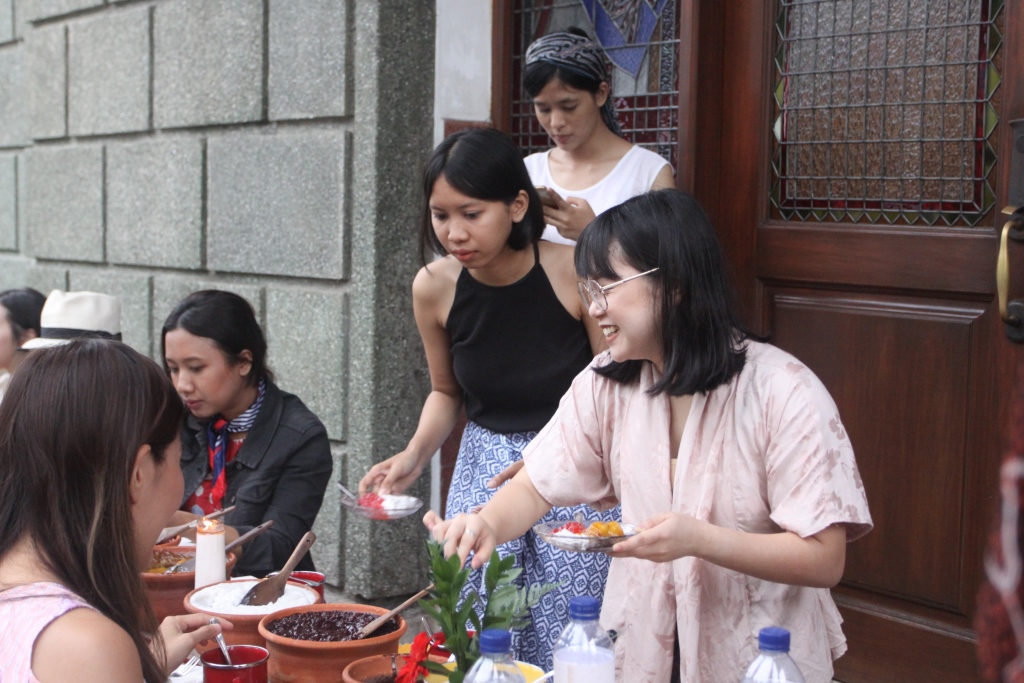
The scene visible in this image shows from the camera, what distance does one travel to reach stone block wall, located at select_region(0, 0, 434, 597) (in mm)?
4312

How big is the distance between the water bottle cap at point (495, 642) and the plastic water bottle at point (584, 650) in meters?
0.10

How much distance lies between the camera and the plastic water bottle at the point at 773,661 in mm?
1491

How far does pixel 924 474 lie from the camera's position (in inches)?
126

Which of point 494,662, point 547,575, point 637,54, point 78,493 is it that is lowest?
point 547,575

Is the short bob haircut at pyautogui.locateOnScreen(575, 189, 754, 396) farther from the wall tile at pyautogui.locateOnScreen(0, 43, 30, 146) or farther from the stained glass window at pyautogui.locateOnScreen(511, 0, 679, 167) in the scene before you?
the wall tile at pyautogui.locateOnScreen(0, 43, 30, 146)

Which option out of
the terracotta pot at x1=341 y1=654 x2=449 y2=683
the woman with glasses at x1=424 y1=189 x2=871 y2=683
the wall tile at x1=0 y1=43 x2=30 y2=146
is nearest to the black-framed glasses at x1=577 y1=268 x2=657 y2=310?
the woman with glasses at x1=424 y1=189 x2=871 y2=683

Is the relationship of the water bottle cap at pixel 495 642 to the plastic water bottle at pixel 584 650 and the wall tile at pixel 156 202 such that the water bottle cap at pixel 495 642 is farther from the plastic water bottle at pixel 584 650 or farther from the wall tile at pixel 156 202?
the wall tile at pixel 156 202

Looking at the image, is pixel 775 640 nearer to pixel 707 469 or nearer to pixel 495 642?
pixel 495 642

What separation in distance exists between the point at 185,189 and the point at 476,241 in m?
3.00

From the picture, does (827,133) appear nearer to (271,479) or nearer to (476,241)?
(476,241)

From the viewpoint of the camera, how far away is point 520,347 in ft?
9.41

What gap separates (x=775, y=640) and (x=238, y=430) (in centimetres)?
201

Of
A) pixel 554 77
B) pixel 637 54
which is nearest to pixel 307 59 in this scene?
pixel 637 54

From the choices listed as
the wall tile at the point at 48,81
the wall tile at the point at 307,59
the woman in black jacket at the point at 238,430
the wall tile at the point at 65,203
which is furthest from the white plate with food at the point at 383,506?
the wall tile at the point at 48,81
